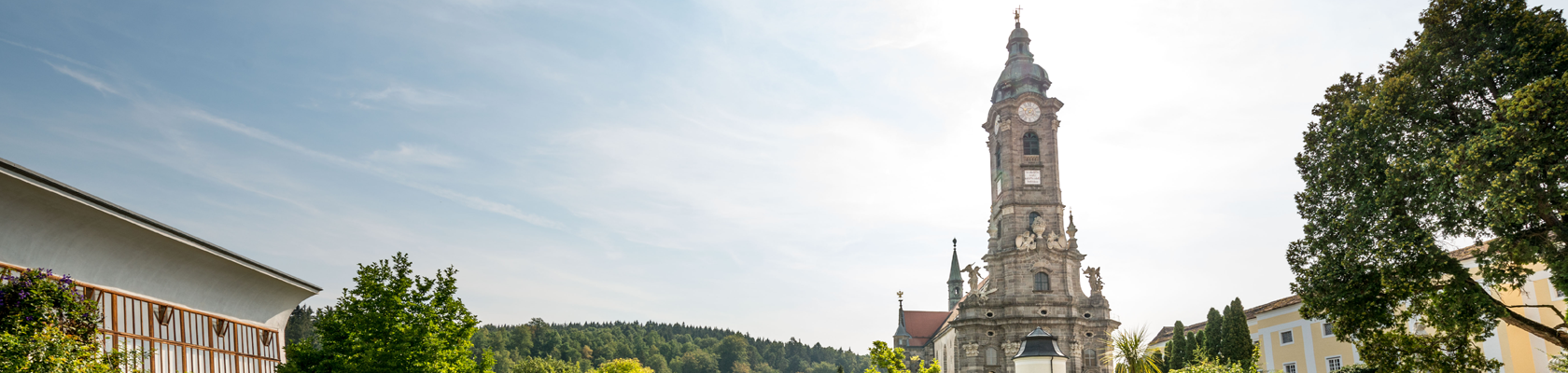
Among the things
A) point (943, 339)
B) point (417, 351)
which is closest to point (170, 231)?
point (417, 351)

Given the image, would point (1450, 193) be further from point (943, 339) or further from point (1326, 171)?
point (943, 339)

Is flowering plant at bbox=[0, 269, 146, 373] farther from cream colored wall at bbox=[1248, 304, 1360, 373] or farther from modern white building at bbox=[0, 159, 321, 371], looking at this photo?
cream colored wall at bbox=[1248, 304, 1360, 373]

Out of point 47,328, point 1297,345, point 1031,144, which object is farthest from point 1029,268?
point 47,328

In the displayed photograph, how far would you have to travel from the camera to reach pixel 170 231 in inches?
880

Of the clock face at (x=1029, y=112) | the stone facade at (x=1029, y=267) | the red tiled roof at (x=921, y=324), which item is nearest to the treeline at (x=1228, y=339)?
the stone facade at (x=1029, y=267)

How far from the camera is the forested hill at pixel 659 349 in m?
144

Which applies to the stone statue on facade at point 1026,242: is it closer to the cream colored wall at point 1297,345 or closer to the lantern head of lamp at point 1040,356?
the cream colored wall at point 1297,345

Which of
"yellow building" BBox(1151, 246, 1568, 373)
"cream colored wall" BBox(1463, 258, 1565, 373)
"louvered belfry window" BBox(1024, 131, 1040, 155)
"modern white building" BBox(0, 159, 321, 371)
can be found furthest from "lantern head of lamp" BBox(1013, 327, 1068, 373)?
"louvered belfry window" BBox(1024, 131, 1040, 155)

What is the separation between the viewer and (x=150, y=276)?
74.5 ft

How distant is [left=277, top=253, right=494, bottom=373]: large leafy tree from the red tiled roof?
261 feet

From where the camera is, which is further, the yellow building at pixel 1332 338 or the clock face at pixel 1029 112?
the clock face at pixel 1029 112

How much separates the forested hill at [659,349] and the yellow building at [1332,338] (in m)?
97.2

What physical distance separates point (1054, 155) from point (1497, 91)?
48294 millimetres

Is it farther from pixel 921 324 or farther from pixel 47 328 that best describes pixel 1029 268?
pixel 47 328
